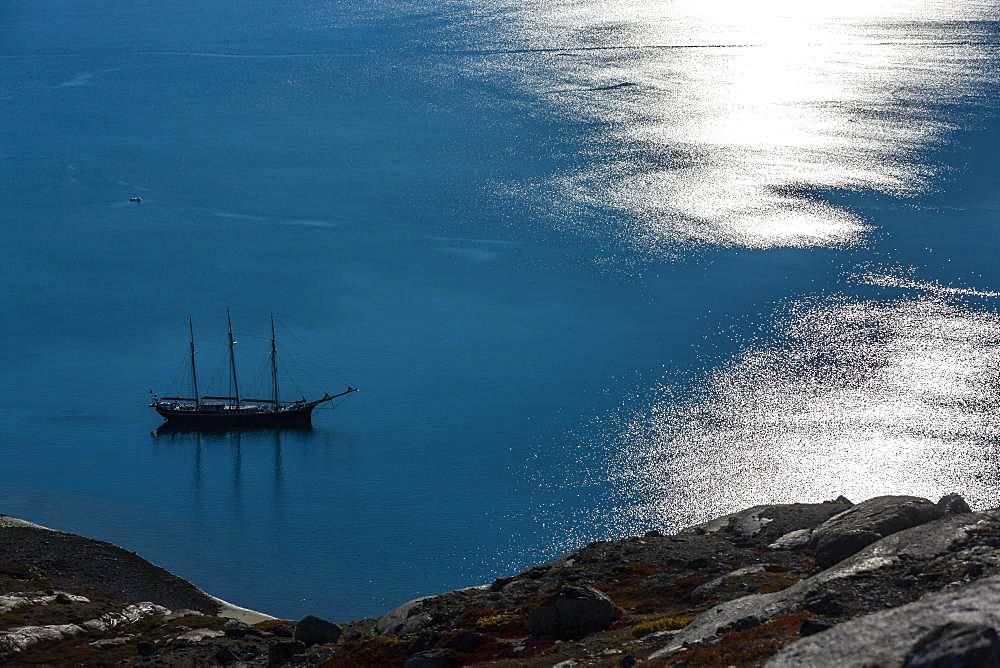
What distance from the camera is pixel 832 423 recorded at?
70.5 metres

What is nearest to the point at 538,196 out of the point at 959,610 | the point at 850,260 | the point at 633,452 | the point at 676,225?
the point at 676,225

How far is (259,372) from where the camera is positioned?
8356cm

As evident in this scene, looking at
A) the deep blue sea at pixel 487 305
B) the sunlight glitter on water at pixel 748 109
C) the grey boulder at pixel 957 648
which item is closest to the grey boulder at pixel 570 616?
the grey boulder at pixel 957 648

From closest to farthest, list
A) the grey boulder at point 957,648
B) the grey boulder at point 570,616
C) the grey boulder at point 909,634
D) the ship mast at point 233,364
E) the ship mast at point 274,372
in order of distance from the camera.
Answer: the grey boulder at point 957,648
the grey boulder at point 909,634
the grey boulder at point 570,616
the ship mast at point 274,372
the ship mast at point 233,364

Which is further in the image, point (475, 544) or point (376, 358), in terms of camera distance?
point (376, 358)

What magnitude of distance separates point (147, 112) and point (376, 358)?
75835 mm

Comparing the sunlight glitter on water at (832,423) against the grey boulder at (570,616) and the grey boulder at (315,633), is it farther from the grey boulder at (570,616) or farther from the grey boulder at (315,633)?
the grey boulder at (570,616)

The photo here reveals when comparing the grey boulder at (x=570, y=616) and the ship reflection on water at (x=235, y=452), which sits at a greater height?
the ship reflection on water at (x=235, y=452)

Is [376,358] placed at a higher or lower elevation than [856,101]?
lower

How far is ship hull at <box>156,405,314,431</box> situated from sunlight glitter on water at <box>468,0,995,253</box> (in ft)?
108

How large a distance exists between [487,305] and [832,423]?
2787cm

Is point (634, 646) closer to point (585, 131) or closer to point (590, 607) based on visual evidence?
point (590, 607)

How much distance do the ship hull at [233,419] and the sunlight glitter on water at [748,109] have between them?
32.8m

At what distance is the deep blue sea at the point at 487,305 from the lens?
66.2 metres
